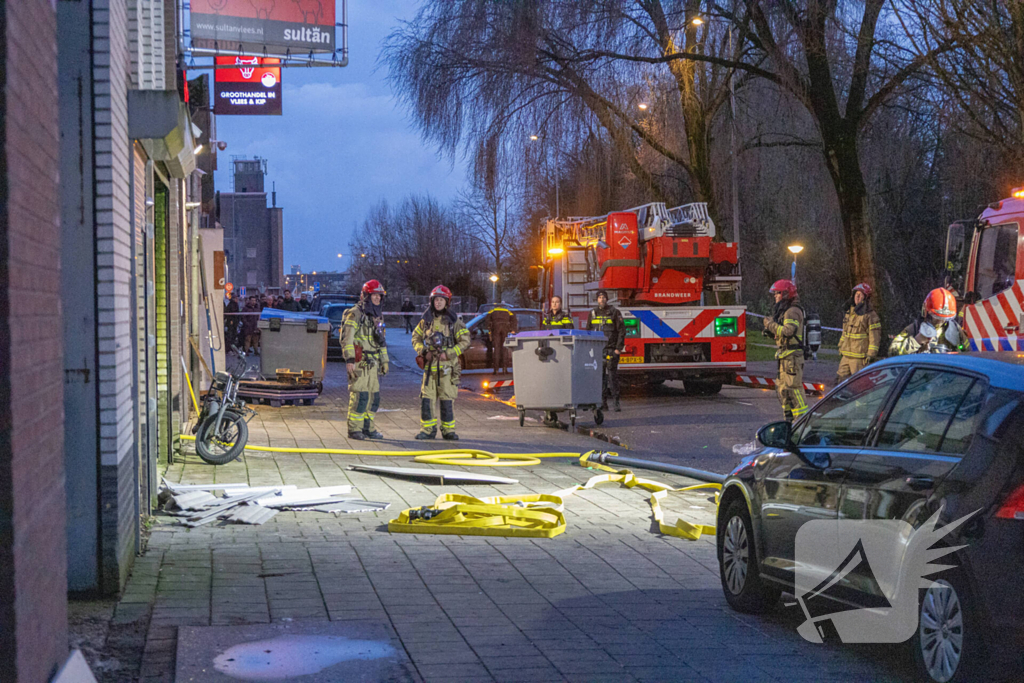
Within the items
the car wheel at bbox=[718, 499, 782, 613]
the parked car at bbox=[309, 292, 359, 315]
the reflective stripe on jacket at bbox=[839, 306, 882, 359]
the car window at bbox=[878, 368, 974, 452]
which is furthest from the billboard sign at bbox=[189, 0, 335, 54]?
the car window at bbox=[878, 368, 974, 452]

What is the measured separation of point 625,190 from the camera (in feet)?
85.0

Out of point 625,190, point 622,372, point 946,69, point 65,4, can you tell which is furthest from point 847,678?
point 625,190

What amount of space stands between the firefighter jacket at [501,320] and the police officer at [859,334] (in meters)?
10.7

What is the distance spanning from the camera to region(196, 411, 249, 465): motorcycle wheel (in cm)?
1052

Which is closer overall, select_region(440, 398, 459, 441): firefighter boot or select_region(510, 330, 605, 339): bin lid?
select_region(440, 398, 459, 441): firefighter boot

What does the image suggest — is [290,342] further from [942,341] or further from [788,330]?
[942,341]

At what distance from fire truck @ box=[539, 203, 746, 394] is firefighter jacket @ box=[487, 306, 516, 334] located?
15.1 feet

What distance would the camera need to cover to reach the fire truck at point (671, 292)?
17.8 metres

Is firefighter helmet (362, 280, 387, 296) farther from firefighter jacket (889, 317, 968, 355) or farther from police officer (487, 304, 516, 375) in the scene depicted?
police officer (487, 304, 516, 375)

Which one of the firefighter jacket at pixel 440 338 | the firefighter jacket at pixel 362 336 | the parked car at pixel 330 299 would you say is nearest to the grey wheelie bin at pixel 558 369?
the firefighter jacket at pixel 440 338

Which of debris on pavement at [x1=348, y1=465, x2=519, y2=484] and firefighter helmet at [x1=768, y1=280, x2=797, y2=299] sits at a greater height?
firefighter helmet at [x1=768, y1=280, x2=797, y2=299]

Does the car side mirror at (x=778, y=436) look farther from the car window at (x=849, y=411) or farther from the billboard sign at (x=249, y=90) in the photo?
the billboard sign at (x=249, y=90)

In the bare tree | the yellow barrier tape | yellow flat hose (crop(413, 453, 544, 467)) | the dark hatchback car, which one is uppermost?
the bare tree

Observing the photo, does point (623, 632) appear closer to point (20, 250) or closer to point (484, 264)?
point (20, 250)
